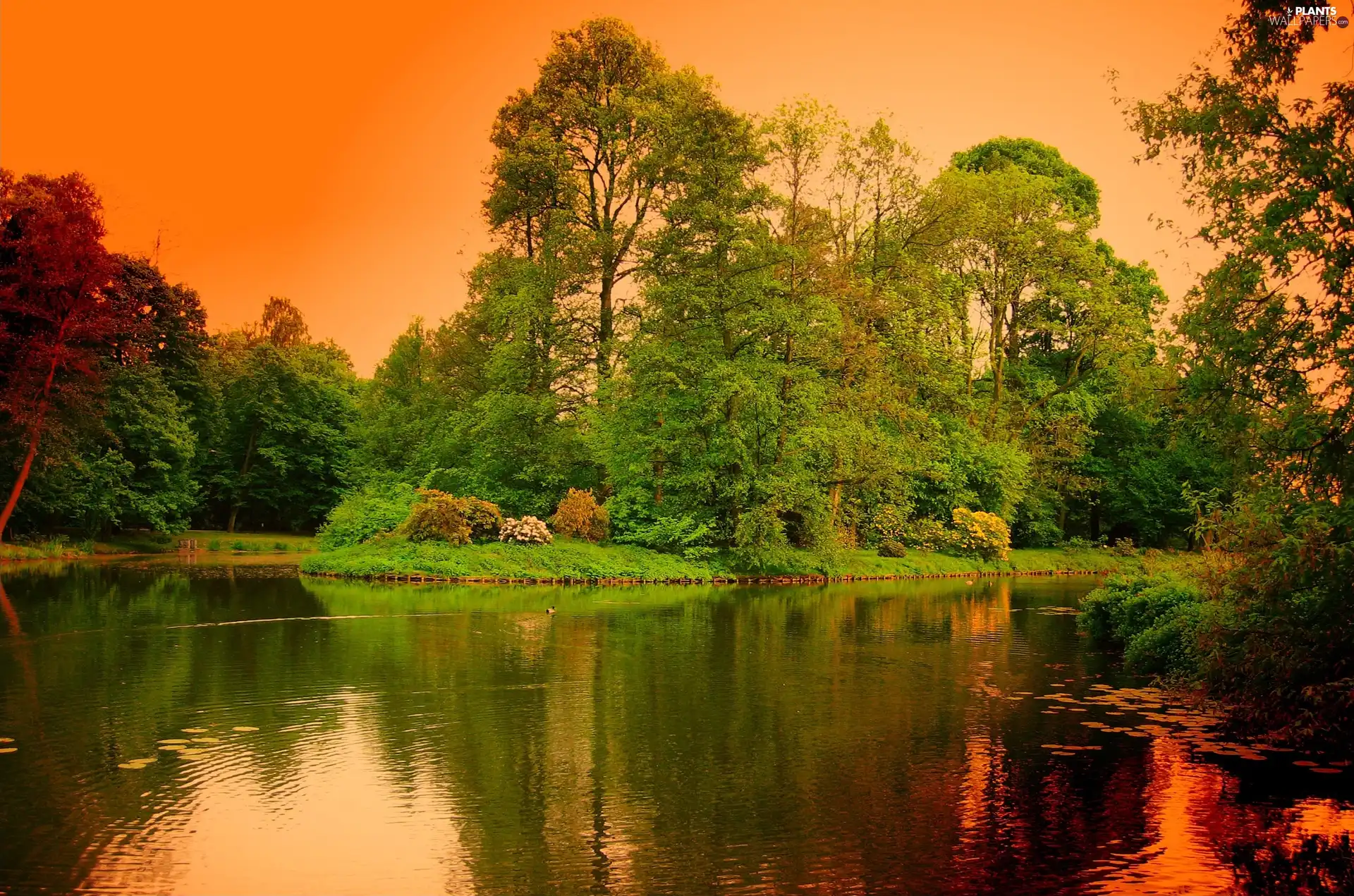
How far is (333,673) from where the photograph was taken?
50.4ft

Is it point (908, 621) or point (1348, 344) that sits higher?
point (1348, 344)

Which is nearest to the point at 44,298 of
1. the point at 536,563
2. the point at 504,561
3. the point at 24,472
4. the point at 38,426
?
the point at 38,426

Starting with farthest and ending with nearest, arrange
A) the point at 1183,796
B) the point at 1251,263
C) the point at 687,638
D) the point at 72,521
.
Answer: the point at 72,521, the point at 687,638, the point at 1251,263, the point at 1183,796

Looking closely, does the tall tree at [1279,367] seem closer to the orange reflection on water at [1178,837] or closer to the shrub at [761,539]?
the orange reflection on water at [1178,837]

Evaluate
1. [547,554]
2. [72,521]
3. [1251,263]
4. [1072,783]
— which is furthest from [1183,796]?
[72,521]

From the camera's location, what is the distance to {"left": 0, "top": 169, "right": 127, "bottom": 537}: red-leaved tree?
36000mm

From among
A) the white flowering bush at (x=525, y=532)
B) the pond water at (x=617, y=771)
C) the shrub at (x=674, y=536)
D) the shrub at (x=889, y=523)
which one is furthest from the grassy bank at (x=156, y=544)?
the shrub at (x=889, y=523)

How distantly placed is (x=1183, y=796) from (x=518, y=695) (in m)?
7.81

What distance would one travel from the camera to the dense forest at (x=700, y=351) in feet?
116

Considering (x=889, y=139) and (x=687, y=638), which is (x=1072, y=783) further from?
(x=889, y=139)

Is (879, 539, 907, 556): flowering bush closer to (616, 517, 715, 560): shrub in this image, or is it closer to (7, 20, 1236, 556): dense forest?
(7, 20, 1236, 556): dense forest

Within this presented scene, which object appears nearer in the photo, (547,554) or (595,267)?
(547,554)

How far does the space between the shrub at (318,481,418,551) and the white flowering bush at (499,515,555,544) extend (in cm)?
361

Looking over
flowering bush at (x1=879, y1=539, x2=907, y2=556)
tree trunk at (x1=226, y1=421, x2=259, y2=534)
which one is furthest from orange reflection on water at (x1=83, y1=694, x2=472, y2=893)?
tree trunk at (x1=226, y1=421, x2=259, y2=534)
